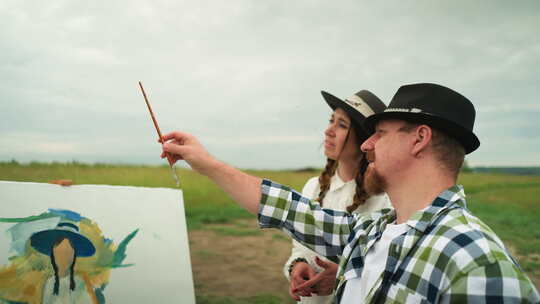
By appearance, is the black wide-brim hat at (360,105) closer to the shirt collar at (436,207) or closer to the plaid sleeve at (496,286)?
the shirt collar at (436,207)

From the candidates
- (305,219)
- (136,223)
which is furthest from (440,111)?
(136,223)

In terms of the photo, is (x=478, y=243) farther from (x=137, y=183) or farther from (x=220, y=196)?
(x=220, y=196)

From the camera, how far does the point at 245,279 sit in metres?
4.61

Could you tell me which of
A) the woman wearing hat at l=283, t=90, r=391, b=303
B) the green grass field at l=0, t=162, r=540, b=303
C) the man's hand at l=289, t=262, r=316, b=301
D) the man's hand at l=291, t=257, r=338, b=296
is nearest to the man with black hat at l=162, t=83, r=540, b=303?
the man's hand at l=291, t=257, r=338, b=296

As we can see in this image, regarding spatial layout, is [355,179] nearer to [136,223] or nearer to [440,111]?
[440,111]

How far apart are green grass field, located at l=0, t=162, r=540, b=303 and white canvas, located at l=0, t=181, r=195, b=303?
6.25 ft

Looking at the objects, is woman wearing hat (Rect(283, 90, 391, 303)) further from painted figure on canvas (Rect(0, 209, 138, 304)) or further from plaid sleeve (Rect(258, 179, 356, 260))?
painted figure on canvas (Rect(0, 209, 138, 304))

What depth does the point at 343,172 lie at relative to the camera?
7.19 feet

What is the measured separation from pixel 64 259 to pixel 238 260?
3.63 m

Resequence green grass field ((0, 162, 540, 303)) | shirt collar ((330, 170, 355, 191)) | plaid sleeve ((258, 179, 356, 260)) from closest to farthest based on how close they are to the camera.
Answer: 1. plaid sleeve ((258, 179, 356, 260))
2. shirt collar ((330, 170, 355, 191))
3. green grass field ((0, 162, 540, 303))

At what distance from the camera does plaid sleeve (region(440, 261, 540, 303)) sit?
0.92 metres

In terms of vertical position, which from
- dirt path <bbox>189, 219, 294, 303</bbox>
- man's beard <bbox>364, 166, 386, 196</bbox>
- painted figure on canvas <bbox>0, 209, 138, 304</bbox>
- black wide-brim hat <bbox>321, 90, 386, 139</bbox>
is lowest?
dirt path <bbox>189, 219, 294, 303</bbox>

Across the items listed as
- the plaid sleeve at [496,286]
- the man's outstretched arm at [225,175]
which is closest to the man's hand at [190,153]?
the man's outstretched arm at [225,175]

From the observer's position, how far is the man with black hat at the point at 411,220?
97 centimetres
